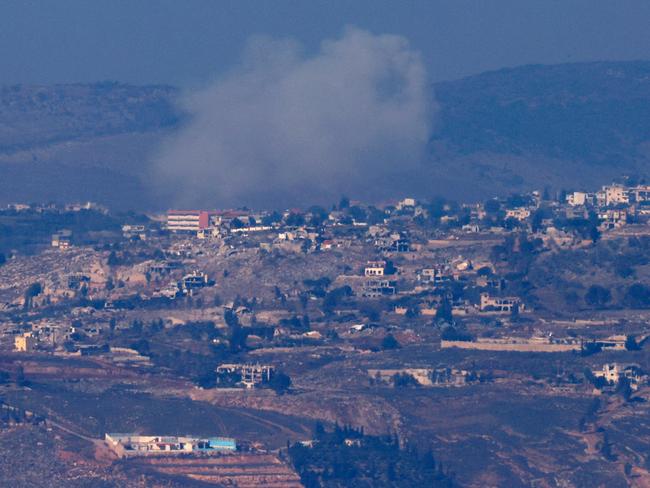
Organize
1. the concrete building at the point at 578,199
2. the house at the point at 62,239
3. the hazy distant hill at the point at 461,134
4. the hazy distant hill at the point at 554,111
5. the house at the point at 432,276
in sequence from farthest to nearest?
the hazy distant hill at the point at 554,111 < the hazy distant hill at the point at 461,134 < the concrete building at the point at 578,199 < the house at the point at 62,239 < the house at the point at 432,276

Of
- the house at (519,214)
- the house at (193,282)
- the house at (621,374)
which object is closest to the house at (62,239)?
the house at (193,282)

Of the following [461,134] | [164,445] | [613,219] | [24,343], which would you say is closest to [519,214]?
[613,219]

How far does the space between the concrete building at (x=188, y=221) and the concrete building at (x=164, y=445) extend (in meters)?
41.7

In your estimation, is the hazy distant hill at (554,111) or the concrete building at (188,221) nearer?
the concrete building at (188,221)

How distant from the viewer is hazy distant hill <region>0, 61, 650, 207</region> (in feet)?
473

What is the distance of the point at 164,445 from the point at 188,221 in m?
46.7

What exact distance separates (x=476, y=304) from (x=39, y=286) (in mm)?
15131

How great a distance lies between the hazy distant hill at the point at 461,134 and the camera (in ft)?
473

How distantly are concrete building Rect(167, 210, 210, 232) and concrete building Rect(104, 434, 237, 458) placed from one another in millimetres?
41745

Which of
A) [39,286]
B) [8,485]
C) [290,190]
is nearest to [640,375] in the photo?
[8,485]

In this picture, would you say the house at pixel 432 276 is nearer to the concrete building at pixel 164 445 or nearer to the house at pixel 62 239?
the house at pixel 62 239

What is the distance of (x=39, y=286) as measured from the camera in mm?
105312

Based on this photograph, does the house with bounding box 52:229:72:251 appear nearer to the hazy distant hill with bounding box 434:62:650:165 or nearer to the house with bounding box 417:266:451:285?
the house with bounding box 417:266:451:285

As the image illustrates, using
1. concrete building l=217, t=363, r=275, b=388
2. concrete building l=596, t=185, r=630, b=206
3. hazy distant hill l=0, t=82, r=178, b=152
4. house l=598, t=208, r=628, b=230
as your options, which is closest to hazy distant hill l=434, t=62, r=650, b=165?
hazy distant hill l=0, t=82, r=178, b=152
